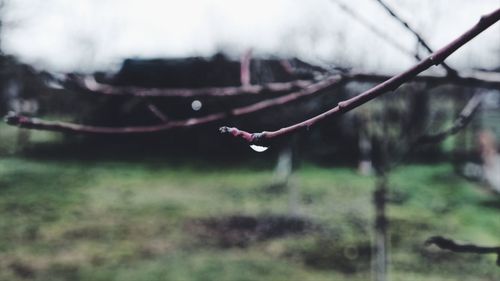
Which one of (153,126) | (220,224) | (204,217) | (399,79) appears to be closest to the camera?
(399,79)

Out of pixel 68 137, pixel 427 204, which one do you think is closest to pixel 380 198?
pixel 427 204

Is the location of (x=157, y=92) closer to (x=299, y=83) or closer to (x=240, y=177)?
(x=299, y=83)

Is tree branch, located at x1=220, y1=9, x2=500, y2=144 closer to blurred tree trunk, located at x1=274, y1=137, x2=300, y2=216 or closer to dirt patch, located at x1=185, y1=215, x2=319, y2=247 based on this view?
dirt patch, located at x1=185, y1=215, x2=319, y2=247

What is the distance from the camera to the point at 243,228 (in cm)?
906

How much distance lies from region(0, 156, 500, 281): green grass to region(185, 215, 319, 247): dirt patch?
0.19m

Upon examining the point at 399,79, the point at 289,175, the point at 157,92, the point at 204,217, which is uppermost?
the point at 289,175

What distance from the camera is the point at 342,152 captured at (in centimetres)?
1888

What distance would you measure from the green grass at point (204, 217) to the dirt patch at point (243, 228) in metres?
0.19

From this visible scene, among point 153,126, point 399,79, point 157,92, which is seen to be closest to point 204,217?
point 157,92

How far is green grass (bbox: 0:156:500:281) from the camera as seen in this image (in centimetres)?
715

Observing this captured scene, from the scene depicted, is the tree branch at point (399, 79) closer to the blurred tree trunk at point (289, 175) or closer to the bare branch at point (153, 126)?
the bare branch at point (153, 126)

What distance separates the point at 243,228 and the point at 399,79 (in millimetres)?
8713

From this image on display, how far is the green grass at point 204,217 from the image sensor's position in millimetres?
7152

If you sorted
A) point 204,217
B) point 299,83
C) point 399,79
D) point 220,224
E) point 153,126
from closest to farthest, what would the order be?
point 399,79, point 153,126, point 299,83, point 220,224, point 204,217
